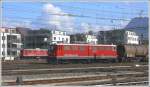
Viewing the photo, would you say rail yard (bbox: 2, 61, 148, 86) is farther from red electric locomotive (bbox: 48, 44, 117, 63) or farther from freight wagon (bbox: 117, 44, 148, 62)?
freight wagon (bbox: 117, 44, 148, 62)

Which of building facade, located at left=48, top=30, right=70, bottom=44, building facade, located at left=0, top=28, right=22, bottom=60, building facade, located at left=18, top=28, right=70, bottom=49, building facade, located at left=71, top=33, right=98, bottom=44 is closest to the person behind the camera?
building facade, located at left=0, top=28, right=22, bottom=60

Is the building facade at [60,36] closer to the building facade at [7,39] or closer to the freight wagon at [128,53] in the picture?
the building facade at [7,39]

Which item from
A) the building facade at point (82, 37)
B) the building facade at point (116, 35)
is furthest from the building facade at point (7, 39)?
the building facade at point (116, 35)

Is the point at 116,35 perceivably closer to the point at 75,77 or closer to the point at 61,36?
the point at 75,77

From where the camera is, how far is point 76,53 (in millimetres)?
19625

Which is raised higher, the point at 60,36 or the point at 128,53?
the point at 60,36

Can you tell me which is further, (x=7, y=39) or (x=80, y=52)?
(x=80, y=52)

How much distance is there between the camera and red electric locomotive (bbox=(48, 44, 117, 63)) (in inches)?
767

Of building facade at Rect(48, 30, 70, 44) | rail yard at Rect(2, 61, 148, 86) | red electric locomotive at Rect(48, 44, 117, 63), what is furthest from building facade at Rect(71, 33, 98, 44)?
rail yard at Rect(2, 61, 148, 86)

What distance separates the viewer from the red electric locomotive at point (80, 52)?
1948 cm

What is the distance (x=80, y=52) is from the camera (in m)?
19.9

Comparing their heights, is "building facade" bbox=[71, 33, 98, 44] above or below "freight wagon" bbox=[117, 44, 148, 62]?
above

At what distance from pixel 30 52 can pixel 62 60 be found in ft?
45.5

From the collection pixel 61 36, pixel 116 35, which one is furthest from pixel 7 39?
pixel 61 36
